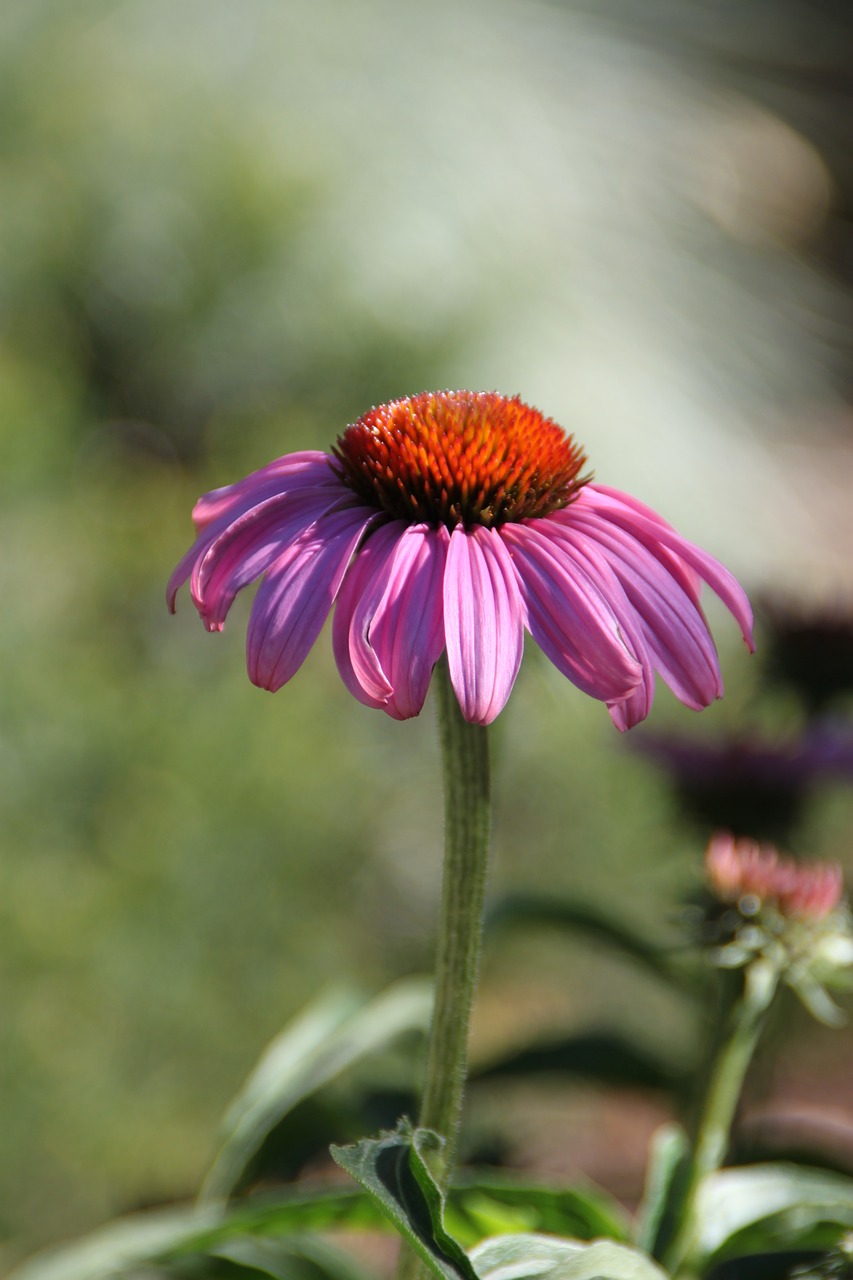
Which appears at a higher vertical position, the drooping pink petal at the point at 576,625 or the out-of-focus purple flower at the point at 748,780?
the out-of-focus purple flower at the point at 748,780

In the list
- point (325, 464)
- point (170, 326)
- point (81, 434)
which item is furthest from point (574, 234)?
point (325, 464)

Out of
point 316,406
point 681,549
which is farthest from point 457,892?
point 316,406

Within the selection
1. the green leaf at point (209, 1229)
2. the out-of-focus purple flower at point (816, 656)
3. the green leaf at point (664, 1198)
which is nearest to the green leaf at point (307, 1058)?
the green leaf at point (209, 1229)

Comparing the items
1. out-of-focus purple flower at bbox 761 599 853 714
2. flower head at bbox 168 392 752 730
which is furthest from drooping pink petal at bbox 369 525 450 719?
out-of-focus purple flower at bbox 761 599 853 714

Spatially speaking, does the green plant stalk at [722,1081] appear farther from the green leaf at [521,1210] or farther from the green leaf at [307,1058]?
the green leaf at [307,1058]

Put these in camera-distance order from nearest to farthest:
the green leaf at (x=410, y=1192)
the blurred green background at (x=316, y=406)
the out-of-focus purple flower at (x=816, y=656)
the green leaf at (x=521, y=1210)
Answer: the green leaf at (x=410, y=1192)
the green leaf at (x=521, y=1210)
the out-of-focus purple flower at (x=816, y=656)
the blurred green background at (x=316, y=406)

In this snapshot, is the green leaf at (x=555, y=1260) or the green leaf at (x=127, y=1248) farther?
the green leaf at (x=127, y=1248)

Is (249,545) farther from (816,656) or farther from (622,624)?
(816,656)
